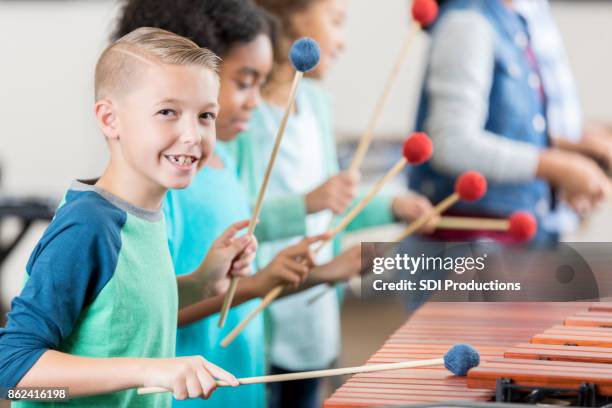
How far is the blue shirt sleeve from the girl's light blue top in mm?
192

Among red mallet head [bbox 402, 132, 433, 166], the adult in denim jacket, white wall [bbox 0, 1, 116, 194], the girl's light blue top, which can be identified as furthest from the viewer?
white wall [bbox 0, 1, 116, 194]

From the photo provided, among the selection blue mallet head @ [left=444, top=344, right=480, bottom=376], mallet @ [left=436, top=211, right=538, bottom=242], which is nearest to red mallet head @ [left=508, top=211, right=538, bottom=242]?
mallet @ [left=436, top=211, right=538, bottom=242]

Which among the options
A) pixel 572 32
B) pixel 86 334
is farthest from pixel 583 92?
pixel 86 334

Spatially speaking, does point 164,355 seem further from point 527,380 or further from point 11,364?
point 527,380

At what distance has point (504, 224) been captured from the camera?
171 cm

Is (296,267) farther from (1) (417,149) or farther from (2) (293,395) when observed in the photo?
(2) (293,395)

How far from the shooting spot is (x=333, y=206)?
4.85ft

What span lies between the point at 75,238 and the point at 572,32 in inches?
127

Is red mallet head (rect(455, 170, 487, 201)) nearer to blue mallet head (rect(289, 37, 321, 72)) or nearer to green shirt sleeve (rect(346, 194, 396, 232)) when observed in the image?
green shirt sleeve (rect(346, 194, 396, 232))

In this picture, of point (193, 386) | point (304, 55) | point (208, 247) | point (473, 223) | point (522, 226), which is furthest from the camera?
point (473, 223)

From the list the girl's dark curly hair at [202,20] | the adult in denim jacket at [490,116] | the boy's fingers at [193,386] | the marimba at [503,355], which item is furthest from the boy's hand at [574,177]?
the boy's fingers at [193,386]

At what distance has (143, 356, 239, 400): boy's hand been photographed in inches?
34.7

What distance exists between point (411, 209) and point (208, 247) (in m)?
0.51

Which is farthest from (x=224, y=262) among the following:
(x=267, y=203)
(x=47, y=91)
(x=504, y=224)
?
(x=47, y=91)
